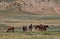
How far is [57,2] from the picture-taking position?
10481 centimetres

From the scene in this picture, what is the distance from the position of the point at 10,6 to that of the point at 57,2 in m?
19.4

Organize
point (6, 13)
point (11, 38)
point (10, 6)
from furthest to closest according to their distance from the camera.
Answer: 1. point (10, 6)
2. point (6, 13)
3. point (11, 38)

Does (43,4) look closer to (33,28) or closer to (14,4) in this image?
(14,4)

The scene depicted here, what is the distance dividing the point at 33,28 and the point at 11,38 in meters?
12.4

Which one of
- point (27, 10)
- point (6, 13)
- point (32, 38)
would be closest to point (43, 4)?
point (27, 10)

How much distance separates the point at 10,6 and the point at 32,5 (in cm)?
789

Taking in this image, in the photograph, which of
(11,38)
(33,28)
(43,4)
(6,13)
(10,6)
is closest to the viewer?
(11,38)

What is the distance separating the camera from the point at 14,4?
314 ft

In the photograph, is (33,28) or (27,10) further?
(27,10)

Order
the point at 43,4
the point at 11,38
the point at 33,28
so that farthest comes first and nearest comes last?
the point at 43,4, the point at 33,28, the point at 11,38

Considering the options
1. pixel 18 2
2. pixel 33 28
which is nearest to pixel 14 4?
pixel 18 2

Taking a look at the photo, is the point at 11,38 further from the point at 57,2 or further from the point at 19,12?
the point at 57,2

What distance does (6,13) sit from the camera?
86938 mm

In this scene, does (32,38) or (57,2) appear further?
(57,2)
